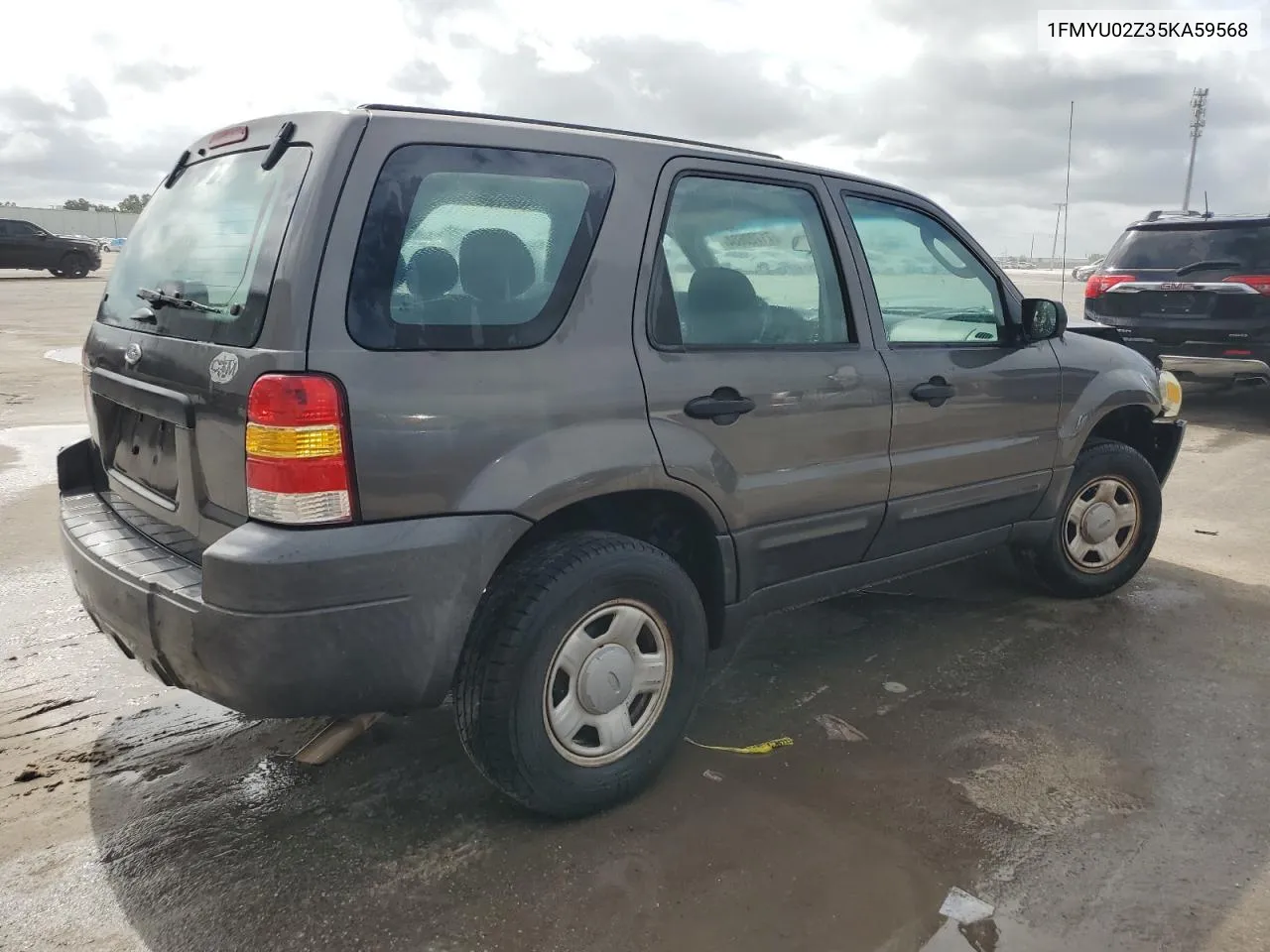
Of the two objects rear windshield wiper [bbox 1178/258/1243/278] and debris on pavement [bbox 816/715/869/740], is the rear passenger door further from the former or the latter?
rear windshield wiper [bbox 1178/258/1243/278]

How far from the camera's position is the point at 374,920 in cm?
228

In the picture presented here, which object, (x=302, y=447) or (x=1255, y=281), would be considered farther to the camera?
(x=1255, y=281)

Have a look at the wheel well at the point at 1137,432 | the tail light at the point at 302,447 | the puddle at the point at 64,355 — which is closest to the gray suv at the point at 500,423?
the tail light at the point at 302,447

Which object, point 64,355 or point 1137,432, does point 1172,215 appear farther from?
point 64,355

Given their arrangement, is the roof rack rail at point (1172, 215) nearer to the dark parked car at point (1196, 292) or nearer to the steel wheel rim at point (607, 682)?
the dark parked car at point (1196, 292)

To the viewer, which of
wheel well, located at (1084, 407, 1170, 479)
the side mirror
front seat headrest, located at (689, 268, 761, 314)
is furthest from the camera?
wheel well, located at (1084, 407, 1170, 479)

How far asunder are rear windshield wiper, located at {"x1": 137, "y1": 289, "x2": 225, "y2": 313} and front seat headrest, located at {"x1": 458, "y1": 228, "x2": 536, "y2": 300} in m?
0.62

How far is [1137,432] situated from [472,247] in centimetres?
372

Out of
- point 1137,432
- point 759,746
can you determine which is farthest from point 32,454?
point 1137,432

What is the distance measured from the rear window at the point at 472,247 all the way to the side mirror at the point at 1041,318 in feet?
6.45

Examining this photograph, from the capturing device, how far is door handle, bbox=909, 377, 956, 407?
338 centimetres

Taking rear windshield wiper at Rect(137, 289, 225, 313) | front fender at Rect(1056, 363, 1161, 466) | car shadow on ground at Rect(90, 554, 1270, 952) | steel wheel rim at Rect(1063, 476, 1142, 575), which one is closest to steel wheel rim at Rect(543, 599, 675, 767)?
car shadow on ground at Rect(90, 554, 1270, 952)

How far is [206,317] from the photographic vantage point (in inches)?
95.4

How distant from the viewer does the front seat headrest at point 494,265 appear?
2.41m
